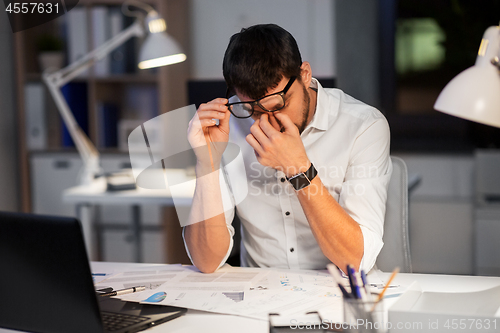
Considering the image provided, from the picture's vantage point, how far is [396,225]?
1227 mm

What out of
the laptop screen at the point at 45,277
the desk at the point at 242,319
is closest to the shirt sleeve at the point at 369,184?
the desk at the point at 242,319

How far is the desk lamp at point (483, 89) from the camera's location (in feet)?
2.60

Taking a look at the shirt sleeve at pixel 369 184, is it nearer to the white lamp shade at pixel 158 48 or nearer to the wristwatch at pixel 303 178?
the wristwatch at pixel 303 178

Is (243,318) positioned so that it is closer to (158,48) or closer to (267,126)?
(267,126)

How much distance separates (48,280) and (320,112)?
77 centimetres

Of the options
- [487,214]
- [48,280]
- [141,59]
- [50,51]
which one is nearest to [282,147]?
[48,280]

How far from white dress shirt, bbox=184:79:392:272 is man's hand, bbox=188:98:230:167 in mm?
53

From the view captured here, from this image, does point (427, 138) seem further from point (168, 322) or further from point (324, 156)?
point (168, 322)

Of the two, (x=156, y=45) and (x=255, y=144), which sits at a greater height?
(x=156, y=45)

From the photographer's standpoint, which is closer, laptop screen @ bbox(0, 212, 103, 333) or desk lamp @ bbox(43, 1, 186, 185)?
laptop screen @ bbox(0, 212, 103, 333)

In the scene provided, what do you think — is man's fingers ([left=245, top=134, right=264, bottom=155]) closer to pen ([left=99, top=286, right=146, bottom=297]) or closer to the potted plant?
pen ([left=99, top=286, right=146, bottom=297])

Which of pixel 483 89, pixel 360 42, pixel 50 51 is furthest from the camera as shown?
pixel 50 51

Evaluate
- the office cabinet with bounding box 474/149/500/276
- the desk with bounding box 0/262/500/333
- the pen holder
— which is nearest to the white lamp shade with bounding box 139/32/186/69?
the desk with bounding box 0/262/500/333

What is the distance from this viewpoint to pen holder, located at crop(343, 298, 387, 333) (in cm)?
66
